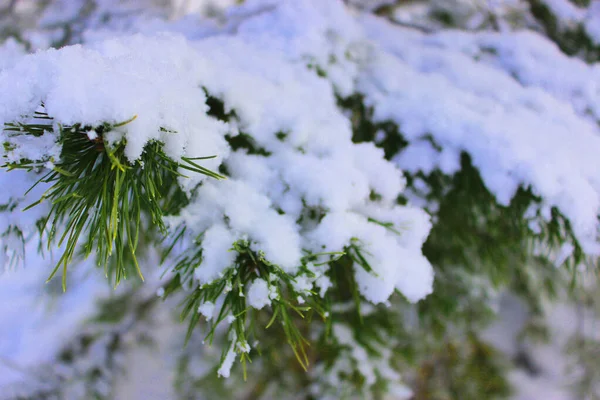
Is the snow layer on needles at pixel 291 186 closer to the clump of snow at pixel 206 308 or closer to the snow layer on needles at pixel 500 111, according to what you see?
the clump of snow at pixel 206 308

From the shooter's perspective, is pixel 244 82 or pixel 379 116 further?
pixel 379 116

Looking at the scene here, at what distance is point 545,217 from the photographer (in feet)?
2.19

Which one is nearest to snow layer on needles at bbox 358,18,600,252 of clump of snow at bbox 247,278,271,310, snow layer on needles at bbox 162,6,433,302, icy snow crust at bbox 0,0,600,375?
icy snow crust at bbox 0,0,600,375

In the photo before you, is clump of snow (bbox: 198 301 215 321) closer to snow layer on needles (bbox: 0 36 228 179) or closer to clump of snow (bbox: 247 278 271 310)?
clump of snow (bbox: 247 278 271 310)

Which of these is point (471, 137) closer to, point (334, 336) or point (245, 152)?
point (245, 152)

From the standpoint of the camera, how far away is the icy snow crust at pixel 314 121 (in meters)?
0.39

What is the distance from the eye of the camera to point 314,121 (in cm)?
68

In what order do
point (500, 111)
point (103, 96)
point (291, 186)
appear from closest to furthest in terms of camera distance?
point (103, 96)
point (291, 186)
point (500, 111)

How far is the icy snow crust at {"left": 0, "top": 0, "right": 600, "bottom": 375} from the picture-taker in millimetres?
390

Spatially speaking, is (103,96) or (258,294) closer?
(103,96)

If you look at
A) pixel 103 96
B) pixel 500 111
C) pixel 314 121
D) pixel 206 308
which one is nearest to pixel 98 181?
pixel 103 96

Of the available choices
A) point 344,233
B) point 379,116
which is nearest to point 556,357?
point 379,116

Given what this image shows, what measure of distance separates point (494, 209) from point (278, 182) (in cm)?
51

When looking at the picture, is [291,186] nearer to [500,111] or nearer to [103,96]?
[103,96]
